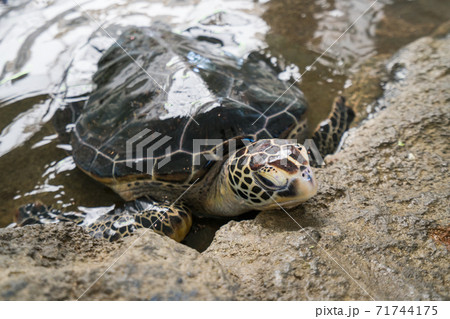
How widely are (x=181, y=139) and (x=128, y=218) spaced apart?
2.27 ft

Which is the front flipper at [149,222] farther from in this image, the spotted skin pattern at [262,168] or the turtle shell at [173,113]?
the spotted skin pattern at [262,168]

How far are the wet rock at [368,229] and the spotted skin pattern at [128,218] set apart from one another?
0.54 m

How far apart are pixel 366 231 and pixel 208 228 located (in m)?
1.19

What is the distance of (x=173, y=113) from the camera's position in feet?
8.59

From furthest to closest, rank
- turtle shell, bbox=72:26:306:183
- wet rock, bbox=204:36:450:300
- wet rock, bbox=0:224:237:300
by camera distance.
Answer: turtle shell, bbox=72:26:306:183 < wet rock, bbox=204:36:450:300 < wet rock, bbox=0:224:237:300

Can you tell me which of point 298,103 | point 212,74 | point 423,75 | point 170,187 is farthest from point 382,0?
point 170,187

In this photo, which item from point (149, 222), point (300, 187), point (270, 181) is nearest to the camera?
point (300, 187)

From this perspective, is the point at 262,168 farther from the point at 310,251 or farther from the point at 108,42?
the point at 108,42

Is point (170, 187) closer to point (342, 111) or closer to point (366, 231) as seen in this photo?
point (366, 231)

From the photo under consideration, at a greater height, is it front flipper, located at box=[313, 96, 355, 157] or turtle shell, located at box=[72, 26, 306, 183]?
turtle shell, located at box=[72, 26, 306, 183]

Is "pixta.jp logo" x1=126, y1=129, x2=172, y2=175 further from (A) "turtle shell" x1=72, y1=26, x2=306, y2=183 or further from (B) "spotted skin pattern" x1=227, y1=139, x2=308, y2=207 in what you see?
(B) "spotted skin pattern" x1=227, y1=139, x2=308, y2=207

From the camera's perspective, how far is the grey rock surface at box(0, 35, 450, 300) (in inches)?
54.8

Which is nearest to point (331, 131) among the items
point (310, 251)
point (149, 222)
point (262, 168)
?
point (262, 168)

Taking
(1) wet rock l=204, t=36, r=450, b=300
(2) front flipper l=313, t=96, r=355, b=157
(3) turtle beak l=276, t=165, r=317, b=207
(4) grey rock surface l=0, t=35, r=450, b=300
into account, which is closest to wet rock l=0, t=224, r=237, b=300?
(4) grey rock surface l=0, t=35, r=450, b=300
